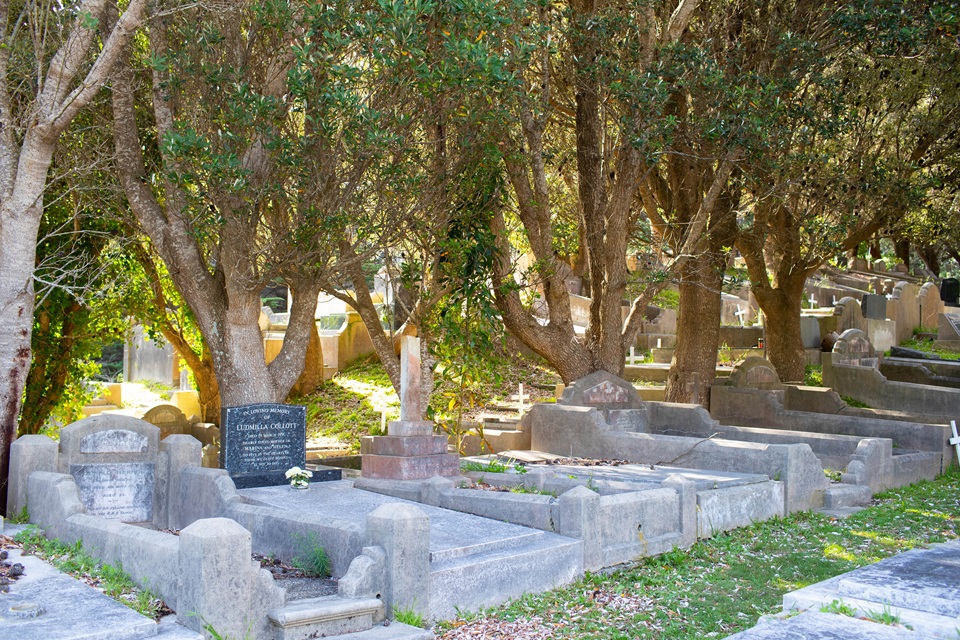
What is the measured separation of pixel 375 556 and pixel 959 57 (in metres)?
15.3

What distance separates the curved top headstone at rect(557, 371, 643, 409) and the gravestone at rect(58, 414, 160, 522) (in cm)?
711

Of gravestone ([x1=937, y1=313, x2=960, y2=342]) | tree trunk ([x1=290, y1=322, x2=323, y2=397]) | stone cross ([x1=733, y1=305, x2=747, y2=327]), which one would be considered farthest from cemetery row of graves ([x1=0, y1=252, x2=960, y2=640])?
gravestone ([x1=937, y1=313, x2=960, y2=342])

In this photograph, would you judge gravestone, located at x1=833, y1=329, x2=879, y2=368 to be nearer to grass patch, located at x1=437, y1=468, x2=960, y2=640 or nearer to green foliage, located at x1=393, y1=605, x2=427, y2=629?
grass patch, located at x1=437, y1=468, x2=960, y2=640

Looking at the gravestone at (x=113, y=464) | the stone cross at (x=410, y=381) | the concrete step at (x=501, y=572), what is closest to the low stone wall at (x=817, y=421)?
the stone cross at (x=410, y=381)

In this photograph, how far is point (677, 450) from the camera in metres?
13.4

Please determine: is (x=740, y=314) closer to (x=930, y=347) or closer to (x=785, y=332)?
(x=930, y=347)

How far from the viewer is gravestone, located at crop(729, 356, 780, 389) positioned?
60.9 feet

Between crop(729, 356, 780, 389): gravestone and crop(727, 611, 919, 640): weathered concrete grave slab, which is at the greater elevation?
crop(729, 356, 780, 389): gravestone

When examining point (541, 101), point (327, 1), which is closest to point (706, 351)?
point (541, 101)

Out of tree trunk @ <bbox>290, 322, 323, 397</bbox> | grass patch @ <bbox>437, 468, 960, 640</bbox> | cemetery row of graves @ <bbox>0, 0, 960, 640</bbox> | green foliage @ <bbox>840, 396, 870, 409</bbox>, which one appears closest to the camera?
cemetery row of graves @ <bbox>0, 0, 960, 640</bbox>

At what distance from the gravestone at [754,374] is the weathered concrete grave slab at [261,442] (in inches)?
394

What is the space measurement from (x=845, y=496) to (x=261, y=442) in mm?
8288

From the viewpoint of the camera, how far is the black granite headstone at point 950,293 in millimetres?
37031

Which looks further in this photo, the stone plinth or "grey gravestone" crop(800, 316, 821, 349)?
"grey gravestone" crop(800, 316, 821, 349)
